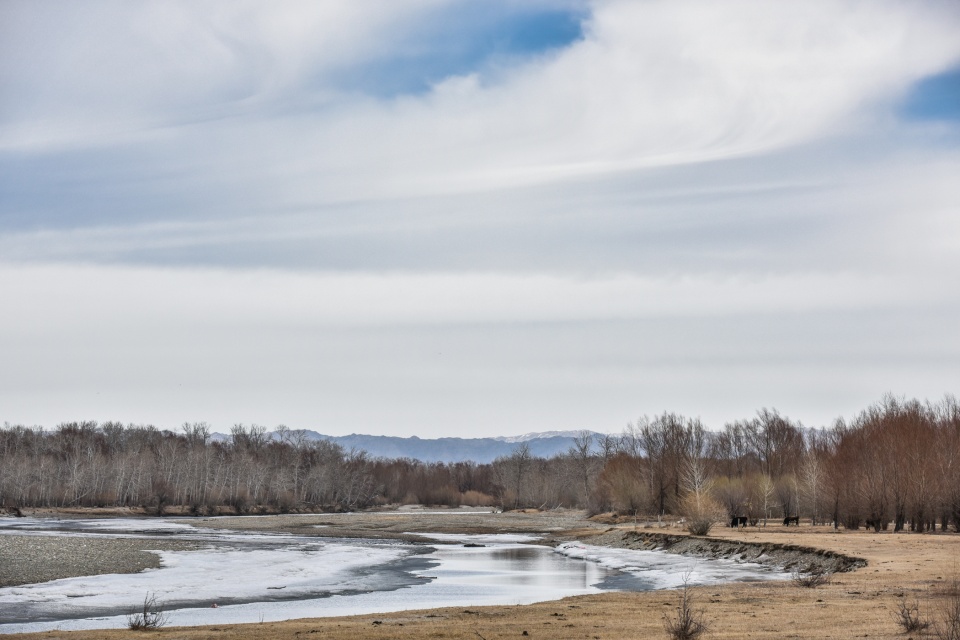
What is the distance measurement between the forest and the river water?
52.5 feet

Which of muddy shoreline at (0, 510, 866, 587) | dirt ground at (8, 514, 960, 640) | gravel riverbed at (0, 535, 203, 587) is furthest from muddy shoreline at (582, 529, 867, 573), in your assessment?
gravel riverbed at (0, 535, 203, 587)

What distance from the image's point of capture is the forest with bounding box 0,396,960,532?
70062 mm

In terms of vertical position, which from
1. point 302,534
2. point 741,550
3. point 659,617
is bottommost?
point 302,534

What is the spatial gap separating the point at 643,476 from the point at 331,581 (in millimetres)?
72104

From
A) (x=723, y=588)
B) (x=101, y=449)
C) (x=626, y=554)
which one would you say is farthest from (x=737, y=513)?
(x=101, y=449)

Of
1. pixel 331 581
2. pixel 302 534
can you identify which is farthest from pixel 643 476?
pixel 331 581

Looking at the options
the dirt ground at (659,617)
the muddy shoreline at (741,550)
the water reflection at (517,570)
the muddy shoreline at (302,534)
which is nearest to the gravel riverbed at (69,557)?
the muddy shoreline at (302,534)

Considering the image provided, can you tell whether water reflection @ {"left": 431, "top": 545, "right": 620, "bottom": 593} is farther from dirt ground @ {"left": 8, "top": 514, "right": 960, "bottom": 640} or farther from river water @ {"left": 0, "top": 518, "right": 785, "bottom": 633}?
dirt ground @ {"left": 8, "top": 514, "right": 960, "bottom": 640}

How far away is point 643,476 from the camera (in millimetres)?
106688

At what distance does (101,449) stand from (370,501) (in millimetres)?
53646

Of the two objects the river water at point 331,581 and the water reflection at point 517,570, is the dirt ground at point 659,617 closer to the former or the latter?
the river water at point 331,581

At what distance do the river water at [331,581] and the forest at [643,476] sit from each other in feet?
52.5

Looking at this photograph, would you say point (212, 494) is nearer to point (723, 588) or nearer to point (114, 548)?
point (114, 548)

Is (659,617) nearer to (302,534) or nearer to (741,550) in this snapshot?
(741,550)
